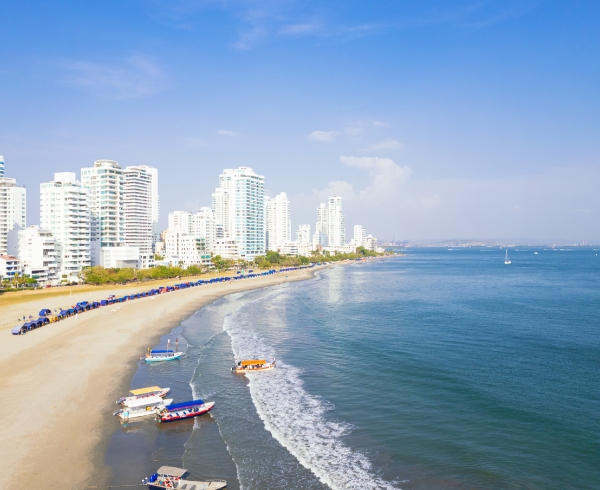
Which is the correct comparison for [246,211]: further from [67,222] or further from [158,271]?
[67,222]

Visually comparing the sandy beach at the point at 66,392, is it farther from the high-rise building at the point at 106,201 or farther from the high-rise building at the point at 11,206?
the high-rise building at the point at 11,206

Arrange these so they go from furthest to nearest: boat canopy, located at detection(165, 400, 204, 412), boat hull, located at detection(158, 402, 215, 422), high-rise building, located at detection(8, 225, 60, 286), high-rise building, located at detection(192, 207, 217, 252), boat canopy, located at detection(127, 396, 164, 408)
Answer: high-rise building, located at detection(192, 207, 217, 252)
high-rise building, located at detection(8, 225, 60, 286)
boat canopy, located at detection(127, 396, 164, 408)
boat canopy, located at detection(165, 400, 204, 412)
boat hull, located at detection(158, 402, 215, 422)

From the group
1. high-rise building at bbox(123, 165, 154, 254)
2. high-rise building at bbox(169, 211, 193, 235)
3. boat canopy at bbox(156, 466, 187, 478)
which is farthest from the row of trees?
boat canopy at bbox(156, 466, 187, 478)

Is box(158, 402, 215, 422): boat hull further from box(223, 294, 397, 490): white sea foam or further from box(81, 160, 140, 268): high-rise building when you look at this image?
box(81, 160, 140, 268): high-rise building

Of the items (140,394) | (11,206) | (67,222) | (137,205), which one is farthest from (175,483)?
(137,205)

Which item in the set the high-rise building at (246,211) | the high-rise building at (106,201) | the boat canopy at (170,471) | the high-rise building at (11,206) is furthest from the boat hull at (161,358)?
the high-rise building at (246,211)

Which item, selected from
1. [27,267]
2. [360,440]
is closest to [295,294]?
[27,267]

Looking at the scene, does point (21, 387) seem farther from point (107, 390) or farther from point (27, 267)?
point (27, 267)
